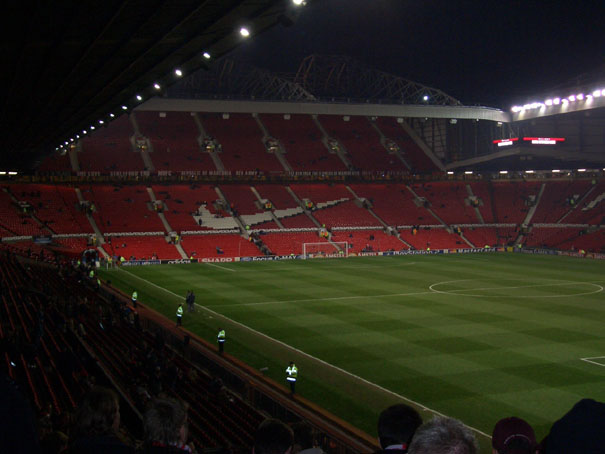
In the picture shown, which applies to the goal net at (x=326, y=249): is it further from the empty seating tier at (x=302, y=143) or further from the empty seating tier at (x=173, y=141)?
the empty seating tier at (x=173, y=141)

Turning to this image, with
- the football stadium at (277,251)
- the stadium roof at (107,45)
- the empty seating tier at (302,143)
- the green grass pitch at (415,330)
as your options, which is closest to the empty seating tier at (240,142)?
the football stadium at (277,251)

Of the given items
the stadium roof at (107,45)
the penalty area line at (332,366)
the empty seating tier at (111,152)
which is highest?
the empty seating tier at (111,152)

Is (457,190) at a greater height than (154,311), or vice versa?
(457,190)

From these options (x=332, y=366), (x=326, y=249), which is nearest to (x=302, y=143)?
(x=326, y=249)

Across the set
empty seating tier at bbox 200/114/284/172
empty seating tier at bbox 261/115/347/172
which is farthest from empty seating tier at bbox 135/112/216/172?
empty seating tier at bbox 261/115/347/172

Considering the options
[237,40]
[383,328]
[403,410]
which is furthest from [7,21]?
[383,328]

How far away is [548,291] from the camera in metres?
39.7

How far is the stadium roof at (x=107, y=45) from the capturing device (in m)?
12.7

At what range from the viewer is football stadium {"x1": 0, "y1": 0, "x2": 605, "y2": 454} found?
1249cm

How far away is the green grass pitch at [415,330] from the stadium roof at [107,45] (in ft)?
35.6

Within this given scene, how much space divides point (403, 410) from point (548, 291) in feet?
126

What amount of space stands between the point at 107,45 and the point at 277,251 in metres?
48.9

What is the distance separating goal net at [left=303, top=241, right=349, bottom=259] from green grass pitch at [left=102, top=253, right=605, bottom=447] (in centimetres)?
1120

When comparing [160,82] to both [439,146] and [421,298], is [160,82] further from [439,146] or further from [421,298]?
[439,146]
